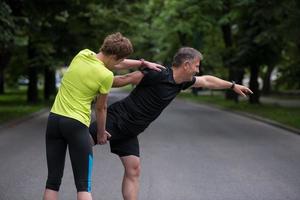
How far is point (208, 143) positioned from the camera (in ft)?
46.4

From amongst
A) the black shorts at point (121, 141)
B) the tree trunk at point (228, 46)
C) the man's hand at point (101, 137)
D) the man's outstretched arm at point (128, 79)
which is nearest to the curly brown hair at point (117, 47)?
the man's outstretched arm at point (128, 79)

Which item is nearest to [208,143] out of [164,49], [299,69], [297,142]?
[297,142]

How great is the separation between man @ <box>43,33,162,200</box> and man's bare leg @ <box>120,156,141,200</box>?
83 cm

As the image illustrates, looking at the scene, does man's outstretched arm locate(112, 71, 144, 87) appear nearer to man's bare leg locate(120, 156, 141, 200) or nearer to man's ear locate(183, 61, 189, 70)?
man's ear locate(183, 61, 189, 70)

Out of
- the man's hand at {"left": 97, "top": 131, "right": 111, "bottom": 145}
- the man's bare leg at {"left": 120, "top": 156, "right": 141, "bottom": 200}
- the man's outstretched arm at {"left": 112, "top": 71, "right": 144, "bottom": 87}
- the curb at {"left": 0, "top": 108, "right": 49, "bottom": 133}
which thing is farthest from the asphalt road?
the man's outstretched arm at {"left": 112, "top": 71, "right": 144, "bottom": 87}

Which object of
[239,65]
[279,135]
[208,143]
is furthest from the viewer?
[239,65]

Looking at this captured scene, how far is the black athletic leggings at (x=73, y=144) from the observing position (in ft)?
16.1

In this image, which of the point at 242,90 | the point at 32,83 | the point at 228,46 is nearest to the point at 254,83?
the point at 228,46

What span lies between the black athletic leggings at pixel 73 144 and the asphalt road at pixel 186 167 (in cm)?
243

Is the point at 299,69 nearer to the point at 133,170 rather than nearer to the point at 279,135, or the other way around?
the point at 279,135

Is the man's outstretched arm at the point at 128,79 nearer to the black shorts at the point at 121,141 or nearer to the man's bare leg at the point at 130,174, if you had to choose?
the black shorts at the point at 121,141

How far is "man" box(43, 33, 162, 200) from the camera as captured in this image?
489 cm

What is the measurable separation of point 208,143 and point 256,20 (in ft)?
48.8

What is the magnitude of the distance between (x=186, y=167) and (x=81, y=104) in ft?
18.0
